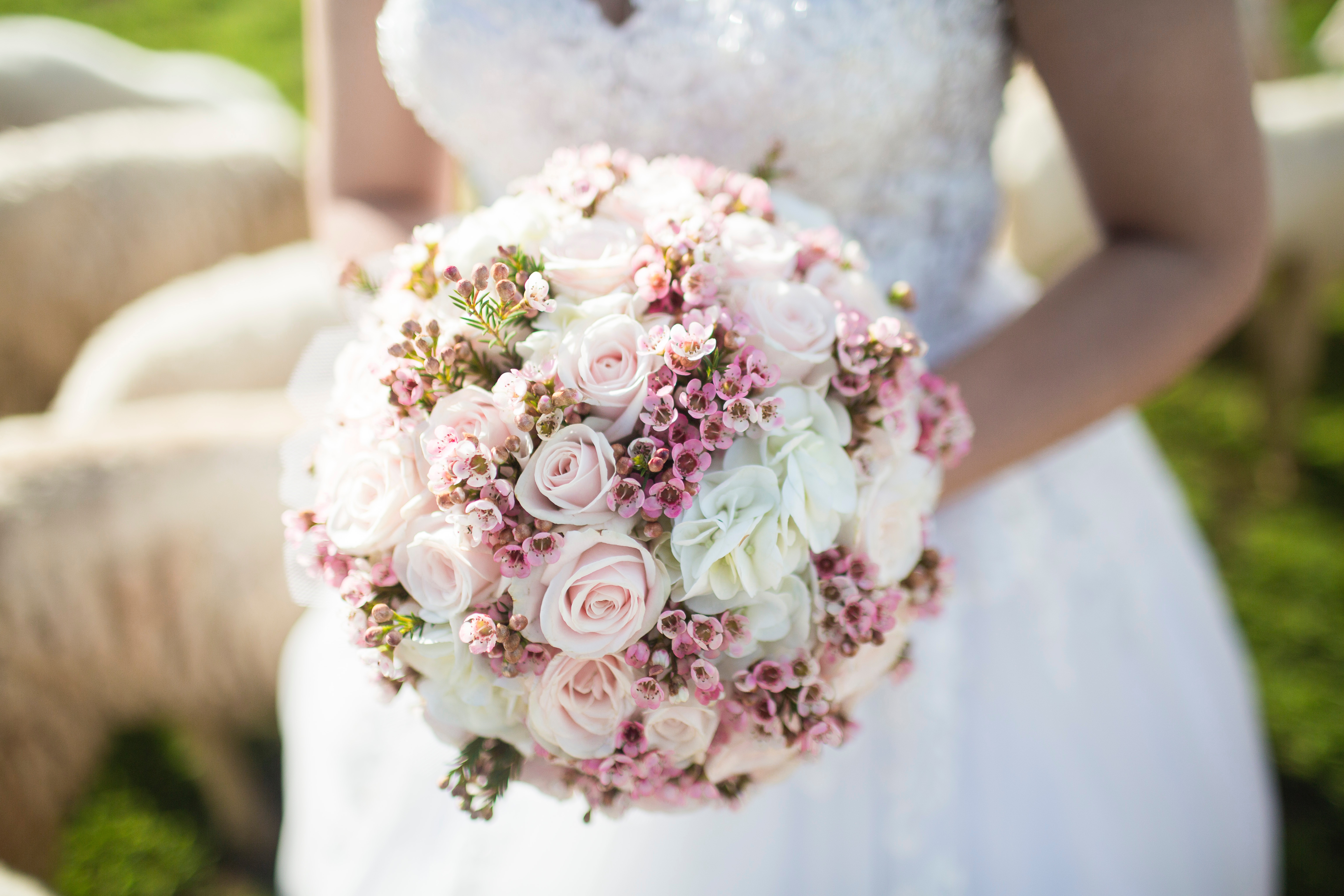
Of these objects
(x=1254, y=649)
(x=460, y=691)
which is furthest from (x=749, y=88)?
(x=1254, y=649)

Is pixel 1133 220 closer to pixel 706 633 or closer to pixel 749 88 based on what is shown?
pixel 749 88

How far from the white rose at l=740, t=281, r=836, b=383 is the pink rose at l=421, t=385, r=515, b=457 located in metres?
0.21

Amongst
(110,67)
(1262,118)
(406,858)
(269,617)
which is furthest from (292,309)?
(1262,118)

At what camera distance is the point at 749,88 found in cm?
96

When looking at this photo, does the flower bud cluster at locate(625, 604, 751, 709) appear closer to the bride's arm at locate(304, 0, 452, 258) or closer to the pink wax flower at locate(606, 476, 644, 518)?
the pink wax flower at locate(606, 476, 644, 518)

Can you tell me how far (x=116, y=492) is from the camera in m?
1.85

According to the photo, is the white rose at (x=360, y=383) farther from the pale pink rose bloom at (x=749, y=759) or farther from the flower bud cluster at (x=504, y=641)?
the pale pink rose bloom at (x=749, y=759)

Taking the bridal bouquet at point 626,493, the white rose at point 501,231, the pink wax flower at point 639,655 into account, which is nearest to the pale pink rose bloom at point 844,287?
the bridal bouquet at point 626,493

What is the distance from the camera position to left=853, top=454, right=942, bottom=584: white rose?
2.27ft

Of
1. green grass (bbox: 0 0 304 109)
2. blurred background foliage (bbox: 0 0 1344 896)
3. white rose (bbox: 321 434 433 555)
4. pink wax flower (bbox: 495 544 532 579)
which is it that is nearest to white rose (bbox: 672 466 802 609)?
pink wax flower (bbox: 495 544 532 579)

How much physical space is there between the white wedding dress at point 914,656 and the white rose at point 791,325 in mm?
313

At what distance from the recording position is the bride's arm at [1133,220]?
2.82 ft

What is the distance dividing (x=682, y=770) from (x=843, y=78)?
771 mm

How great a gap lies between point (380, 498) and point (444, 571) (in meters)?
0.08
